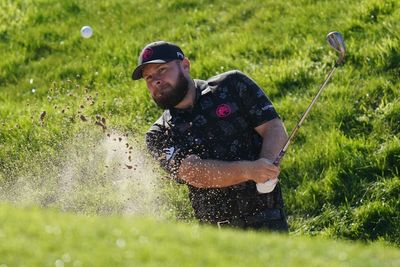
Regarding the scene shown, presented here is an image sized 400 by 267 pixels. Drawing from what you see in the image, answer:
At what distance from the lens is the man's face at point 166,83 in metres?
8.14

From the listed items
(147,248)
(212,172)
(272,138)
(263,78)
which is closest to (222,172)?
(212,172)

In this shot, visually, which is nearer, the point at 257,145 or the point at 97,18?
the point at 257,145

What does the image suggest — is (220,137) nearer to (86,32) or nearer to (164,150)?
(164,150)

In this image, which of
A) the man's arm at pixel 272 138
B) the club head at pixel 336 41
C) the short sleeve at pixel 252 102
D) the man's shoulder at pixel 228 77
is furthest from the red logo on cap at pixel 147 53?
the club head at pixel 336 41

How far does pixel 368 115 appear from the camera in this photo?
10562 mm

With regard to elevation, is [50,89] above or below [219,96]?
below

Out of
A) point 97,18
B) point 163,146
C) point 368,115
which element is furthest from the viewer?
point 97,18

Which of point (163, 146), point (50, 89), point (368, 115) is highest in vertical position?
point (163, 146)

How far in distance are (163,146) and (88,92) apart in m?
4.21

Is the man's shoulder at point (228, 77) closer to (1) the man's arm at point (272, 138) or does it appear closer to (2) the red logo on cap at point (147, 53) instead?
(1) the man's arm at point (272, 138)

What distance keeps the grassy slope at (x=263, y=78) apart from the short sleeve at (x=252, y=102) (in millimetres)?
1812

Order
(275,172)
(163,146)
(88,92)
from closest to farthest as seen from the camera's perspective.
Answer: (275,172) → (163,146) → (88,92)

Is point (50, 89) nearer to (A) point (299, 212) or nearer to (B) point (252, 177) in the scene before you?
(A) point (299, 212)

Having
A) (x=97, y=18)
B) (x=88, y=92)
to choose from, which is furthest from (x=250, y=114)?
(x=97, y=18)
